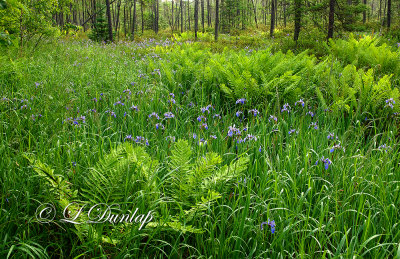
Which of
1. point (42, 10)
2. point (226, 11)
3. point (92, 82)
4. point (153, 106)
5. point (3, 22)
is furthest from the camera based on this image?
point (226, 11)

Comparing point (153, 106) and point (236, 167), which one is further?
point (153, 106)

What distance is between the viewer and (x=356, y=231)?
5.61 ft

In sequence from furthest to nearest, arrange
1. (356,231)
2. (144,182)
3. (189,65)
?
(189,65) → (144,182) → (356,231)

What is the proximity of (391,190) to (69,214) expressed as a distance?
2.26m

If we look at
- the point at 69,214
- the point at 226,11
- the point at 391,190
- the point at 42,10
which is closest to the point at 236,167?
the point at 69,214

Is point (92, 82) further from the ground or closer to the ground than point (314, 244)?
further from the ground

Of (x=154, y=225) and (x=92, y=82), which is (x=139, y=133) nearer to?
(x=154, y=225)

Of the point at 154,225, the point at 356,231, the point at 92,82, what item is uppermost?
the point at 92,82
